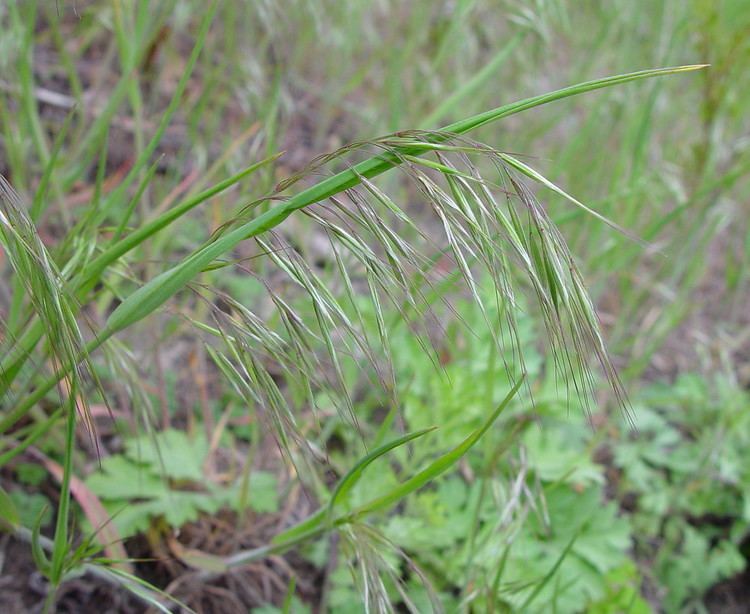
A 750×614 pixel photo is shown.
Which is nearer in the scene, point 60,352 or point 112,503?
point 60,352

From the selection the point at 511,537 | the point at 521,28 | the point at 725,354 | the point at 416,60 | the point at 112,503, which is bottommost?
the point at 725,354

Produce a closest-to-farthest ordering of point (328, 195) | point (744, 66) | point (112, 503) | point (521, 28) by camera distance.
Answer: point (328, 195), point (112, 503), point (521, 28), point (744, 66)

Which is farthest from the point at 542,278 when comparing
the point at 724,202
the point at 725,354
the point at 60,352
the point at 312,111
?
the point at 312,111

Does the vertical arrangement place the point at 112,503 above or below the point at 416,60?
below

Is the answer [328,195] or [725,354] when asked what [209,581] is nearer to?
[328,195]

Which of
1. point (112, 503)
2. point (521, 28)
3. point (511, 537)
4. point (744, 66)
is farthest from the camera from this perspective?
point (744, 66)

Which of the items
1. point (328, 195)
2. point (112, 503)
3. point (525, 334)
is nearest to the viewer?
point (328, 195)

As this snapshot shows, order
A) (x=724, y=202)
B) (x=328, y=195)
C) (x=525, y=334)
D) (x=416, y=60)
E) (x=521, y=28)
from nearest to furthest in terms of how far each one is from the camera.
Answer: (x=328, y=195), (x=525, y=334), (x=521, y=28), (x=724, y=202), (x=416, y=60)

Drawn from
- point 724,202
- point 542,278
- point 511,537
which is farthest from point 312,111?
point 542,278

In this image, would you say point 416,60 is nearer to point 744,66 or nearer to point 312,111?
point 312,111
